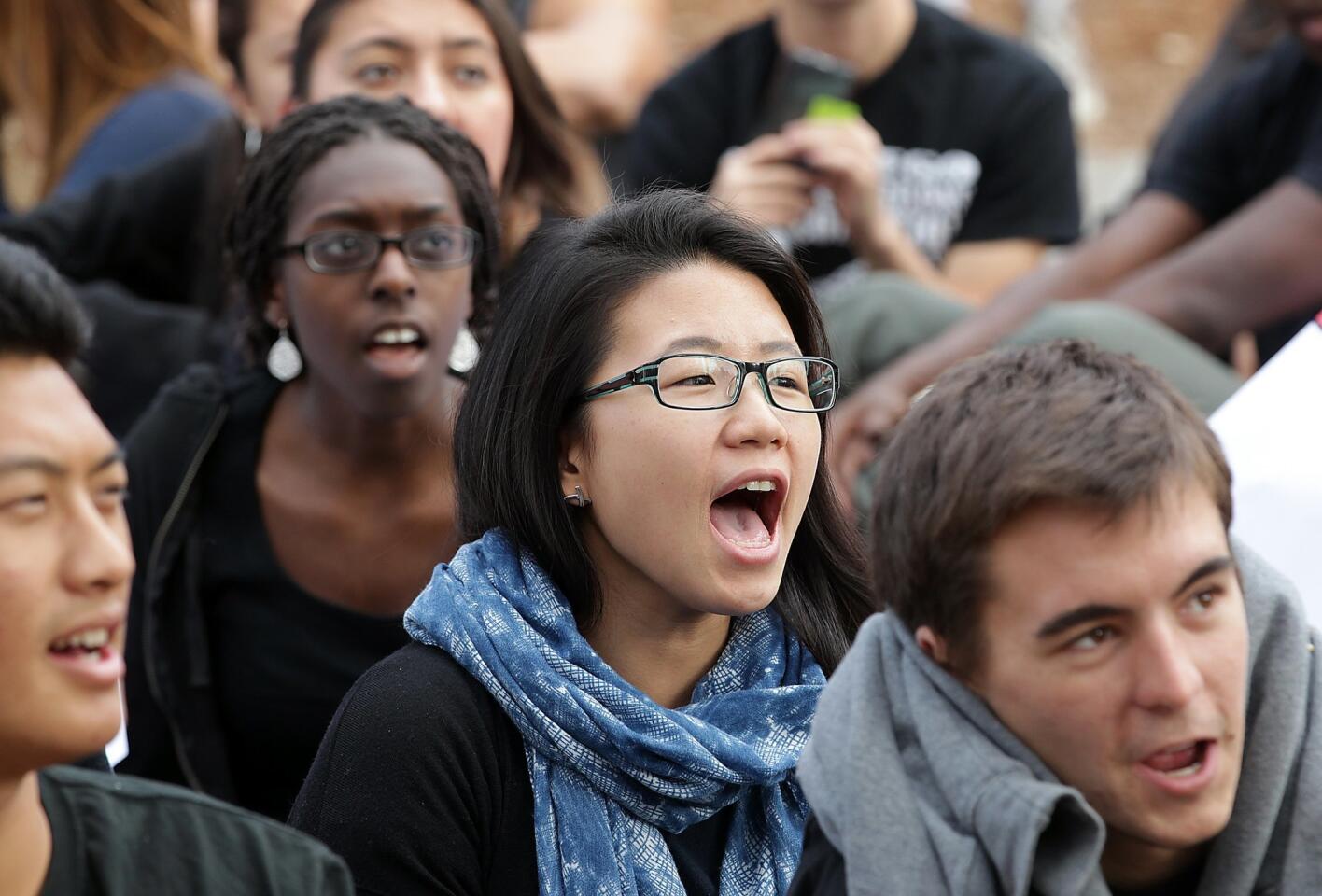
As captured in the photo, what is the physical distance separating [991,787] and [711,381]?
0.69m

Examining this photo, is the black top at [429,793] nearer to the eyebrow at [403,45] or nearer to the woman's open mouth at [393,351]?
the woman's open mouth at [393,351]

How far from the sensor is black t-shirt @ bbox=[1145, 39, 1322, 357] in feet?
13.9

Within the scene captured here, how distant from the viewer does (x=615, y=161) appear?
5.27 meters

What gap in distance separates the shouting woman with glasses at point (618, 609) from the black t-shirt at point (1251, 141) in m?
2.24

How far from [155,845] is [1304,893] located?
3.52 feet

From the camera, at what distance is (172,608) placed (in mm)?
3074

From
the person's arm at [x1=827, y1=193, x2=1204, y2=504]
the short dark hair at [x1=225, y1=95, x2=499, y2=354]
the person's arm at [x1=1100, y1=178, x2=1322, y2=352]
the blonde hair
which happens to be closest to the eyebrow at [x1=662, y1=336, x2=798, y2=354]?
the short dark hair at [x1=225, y1=95, x2=499, y2=354]

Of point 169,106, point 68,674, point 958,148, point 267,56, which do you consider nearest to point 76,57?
point 169,106

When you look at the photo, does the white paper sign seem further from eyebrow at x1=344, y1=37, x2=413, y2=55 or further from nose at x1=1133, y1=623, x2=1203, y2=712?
eyebrow at x1=344, y1=37, x2=413, y2=55

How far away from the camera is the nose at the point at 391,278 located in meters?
3.00

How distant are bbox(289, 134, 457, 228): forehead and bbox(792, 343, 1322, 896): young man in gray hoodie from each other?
4.79 ft

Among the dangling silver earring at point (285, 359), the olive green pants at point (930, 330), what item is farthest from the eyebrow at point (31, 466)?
the olive green pants at point (930, 330)

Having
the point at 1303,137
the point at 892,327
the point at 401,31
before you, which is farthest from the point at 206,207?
the point at 1303,137

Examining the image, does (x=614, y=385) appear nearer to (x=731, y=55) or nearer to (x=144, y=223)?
(x=144, y=223)
